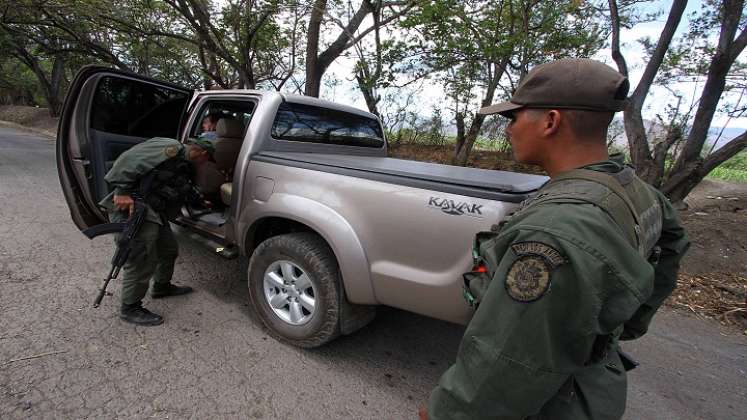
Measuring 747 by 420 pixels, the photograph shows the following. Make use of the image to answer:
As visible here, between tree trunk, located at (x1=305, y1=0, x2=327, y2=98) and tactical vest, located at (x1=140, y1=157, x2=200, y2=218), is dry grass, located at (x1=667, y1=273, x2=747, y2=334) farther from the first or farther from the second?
tree trunk, located at (x1=305, y1=0, x2=327, y2=98)

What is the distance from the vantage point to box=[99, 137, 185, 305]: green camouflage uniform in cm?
256

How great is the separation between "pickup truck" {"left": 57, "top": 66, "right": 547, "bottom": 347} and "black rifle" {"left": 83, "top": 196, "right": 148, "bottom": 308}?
0.62 m

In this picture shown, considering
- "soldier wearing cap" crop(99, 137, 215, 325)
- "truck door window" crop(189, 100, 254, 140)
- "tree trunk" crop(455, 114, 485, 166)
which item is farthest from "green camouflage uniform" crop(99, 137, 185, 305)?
"tree trunk" crop(455, 114, 485, 166)

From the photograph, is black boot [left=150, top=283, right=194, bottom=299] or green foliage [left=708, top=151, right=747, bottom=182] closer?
black boot [left=150, top=283, right=194, bottom=299]

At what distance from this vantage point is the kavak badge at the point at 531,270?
0.79 m

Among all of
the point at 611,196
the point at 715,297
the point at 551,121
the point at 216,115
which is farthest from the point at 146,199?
the point at 715,297

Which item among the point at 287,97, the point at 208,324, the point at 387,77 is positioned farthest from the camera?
the point at 387,77

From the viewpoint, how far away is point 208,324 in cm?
268

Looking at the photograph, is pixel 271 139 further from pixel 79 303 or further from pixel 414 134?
pixel 414 134

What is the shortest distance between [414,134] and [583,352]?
1079 cm

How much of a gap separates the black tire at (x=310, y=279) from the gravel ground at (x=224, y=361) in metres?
0.13

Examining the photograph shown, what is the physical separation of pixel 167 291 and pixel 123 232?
0.68 meters

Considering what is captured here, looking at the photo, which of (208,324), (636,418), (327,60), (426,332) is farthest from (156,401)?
(327,60)

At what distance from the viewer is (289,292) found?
253 cm
